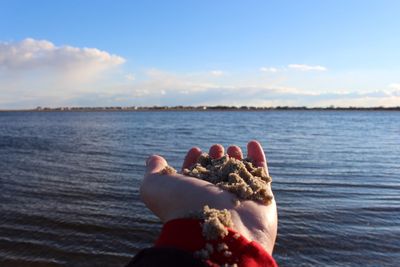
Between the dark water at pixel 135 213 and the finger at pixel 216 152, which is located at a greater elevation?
the finger at pixel 216 152

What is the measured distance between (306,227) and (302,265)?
1791 mm

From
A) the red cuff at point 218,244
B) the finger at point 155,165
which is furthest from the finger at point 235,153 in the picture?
the red cuff at point 218,244

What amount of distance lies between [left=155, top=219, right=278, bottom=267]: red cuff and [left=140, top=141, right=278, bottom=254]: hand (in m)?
0.18

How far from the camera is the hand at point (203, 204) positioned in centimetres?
265

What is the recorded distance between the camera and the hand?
2646 mm

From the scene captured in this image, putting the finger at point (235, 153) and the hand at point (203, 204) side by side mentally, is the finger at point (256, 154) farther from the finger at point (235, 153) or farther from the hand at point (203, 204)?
the hand at point (203, 204)

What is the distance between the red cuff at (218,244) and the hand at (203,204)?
181 millimetres

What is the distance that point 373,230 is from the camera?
27.1 ft

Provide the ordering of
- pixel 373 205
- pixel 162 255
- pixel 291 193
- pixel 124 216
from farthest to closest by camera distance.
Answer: pixel 291 193, pixel 373 205, pixel 124 216, pixel 162 255

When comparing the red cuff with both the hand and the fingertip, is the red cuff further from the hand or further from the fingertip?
the fingertip

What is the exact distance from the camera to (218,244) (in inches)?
86.7

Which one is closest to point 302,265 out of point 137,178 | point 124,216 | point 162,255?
point 124,216

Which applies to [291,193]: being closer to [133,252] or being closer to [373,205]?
[373,205]

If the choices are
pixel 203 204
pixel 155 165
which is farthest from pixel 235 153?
pixel 203 204
